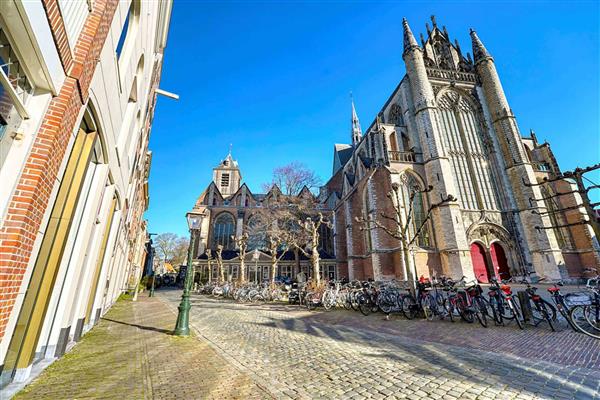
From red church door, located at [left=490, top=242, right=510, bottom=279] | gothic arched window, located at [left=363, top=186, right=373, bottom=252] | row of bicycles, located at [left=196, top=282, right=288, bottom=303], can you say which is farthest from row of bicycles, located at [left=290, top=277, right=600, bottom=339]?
red church door, located at [left=490, top=242, right=510, bottom=279]

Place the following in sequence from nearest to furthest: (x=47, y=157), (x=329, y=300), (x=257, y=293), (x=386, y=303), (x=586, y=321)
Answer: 1. (x=47, y=157)
2. (x=586, y=321)
3. (x=386, y=303)
4. (x=329, y=300)
5. (x=257, y=293)

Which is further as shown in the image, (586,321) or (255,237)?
(255,237)

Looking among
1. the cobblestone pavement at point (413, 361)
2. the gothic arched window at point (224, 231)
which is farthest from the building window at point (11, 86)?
the gothic arched window at point (224, 231)

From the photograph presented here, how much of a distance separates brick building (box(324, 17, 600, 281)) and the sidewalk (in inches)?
622

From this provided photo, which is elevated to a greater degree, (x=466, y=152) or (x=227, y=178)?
(x=227, y=178)

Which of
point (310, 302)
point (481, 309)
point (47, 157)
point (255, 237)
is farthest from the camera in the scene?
point (255, 237)

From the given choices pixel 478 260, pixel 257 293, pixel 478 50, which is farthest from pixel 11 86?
pixel 478 50

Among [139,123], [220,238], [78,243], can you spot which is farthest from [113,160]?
[220,238]

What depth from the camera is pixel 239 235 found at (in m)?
32.2

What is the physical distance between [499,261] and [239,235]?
27353 millimetres

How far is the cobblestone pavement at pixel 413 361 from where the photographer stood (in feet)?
10.3

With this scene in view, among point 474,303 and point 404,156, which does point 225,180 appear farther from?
point 474,303

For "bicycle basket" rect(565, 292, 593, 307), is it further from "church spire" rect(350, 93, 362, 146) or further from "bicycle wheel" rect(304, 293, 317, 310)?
"church spire" rect(350, 93, 362, 146)

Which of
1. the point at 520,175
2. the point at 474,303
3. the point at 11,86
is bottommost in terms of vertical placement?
the point at 474,303
